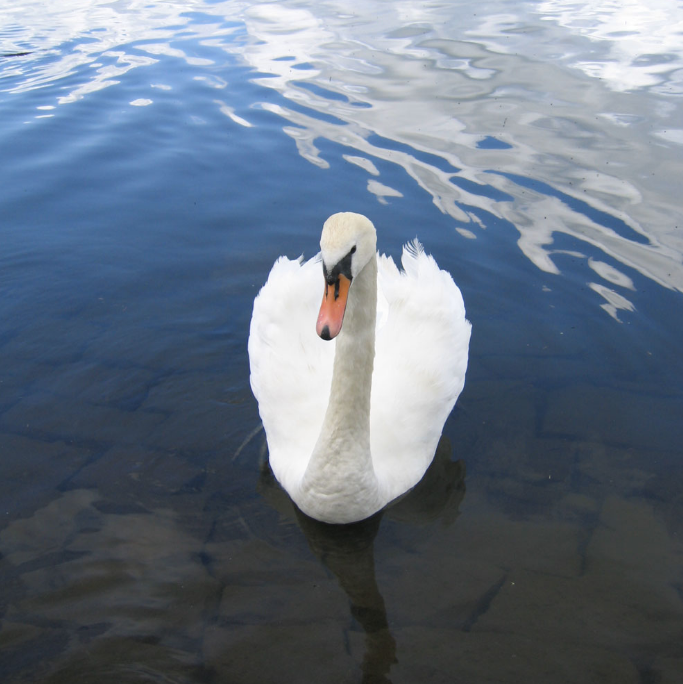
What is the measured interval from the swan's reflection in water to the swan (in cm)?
14

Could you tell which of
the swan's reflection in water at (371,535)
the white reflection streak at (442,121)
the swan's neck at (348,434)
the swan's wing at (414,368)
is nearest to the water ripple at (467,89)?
the white reflection streak at (442,121)

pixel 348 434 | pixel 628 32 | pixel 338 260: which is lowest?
pixel 628 32

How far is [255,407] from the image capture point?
6.06 meters

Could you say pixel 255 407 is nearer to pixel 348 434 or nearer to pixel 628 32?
pixel 348 434

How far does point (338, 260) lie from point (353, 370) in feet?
2.92

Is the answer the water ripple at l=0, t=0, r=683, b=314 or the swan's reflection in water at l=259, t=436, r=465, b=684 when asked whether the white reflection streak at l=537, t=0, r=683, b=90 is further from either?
the swan's reflection in water at l=259, t=436, r=465, b=684

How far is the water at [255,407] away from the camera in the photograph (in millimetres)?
4254

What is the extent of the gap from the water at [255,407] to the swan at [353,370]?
0.33 meters

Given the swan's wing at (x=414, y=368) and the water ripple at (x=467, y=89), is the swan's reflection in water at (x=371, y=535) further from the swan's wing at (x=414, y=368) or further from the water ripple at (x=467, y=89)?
the water ripple at (x=467, y=89)

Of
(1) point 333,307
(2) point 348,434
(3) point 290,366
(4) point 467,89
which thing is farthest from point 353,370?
(4) point 467,89

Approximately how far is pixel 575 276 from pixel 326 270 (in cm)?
439

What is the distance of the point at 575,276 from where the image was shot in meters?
7.55

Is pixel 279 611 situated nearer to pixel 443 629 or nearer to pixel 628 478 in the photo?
pixel 443 629

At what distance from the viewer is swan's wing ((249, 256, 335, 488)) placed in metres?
5.19
